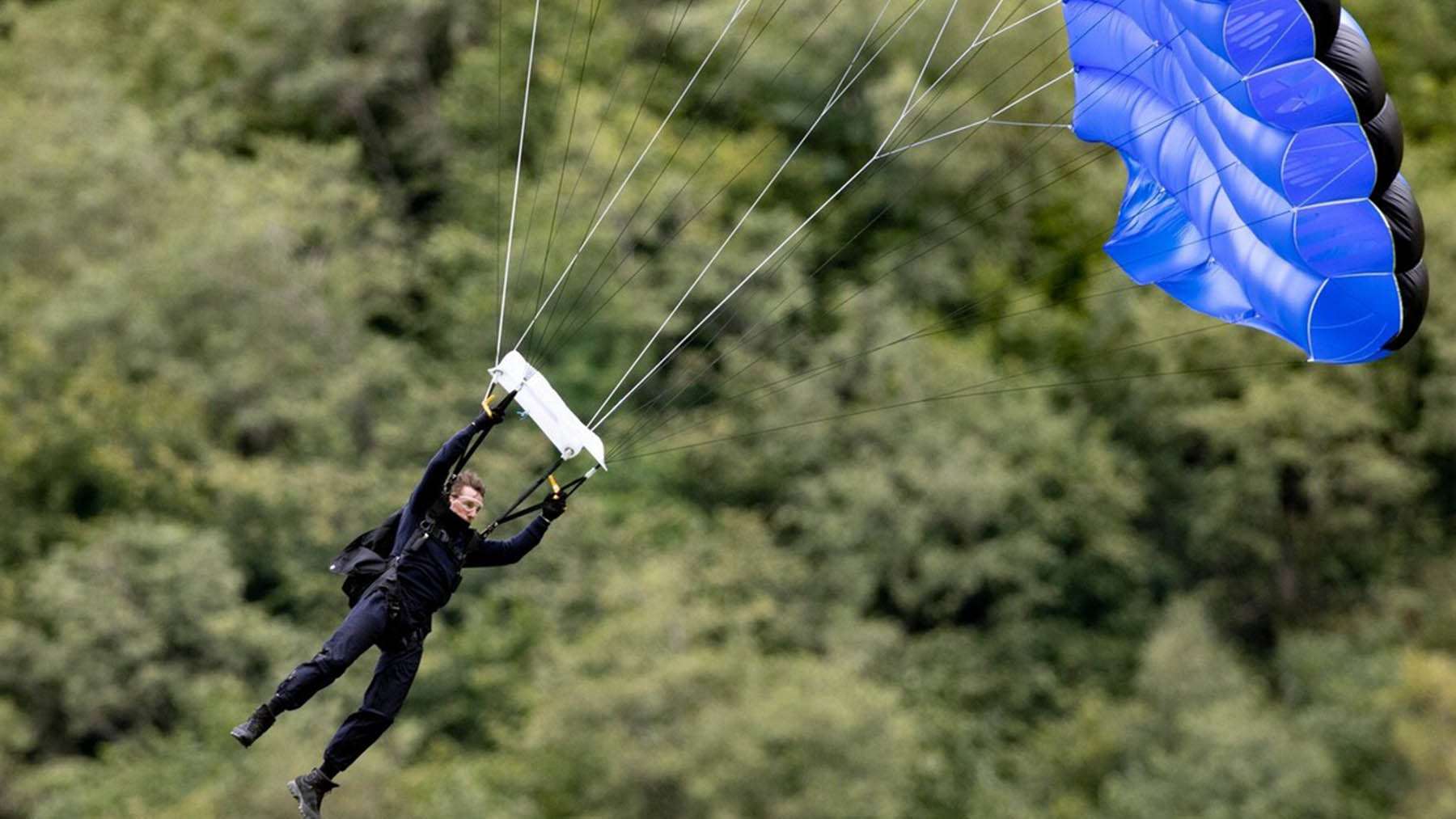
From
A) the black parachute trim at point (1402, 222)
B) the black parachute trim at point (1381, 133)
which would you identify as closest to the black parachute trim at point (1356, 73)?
the black parachute trim at point (1381, 133)

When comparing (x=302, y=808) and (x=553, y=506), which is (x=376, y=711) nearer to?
(x=302, y=808)

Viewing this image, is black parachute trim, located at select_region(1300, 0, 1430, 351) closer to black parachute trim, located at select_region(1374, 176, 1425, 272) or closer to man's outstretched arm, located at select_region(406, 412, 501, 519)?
black parachute trim, located at select_region(1374, 176, 1425, 272)

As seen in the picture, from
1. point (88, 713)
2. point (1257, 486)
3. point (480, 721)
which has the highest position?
point (88, 713)

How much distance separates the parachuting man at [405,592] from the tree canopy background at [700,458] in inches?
539

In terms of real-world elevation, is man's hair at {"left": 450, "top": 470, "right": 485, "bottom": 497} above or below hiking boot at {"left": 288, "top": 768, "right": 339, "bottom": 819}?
above

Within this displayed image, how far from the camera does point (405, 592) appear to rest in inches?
362

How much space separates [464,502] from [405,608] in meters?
0.53

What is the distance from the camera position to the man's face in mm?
9258

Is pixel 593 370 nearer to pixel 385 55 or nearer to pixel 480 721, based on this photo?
pixel 480 721

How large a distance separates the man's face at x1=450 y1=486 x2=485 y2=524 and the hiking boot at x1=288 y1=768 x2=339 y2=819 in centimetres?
128

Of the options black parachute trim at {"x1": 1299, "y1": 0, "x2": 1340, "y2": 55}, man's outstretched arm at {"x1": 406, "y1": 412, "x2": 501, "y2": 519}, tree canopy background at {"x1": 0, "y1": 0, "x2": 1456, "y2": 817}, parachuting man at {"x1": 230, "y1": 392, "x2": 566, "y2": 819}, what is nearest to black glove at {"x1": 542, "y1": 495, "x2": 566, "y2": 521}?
parachuting man at {"x1": 230, "y1": 392, "x2": 566, "y2": 819}

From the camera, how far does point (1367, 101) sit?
8.59 metres

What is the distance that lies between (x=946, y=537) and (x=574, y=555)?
210 inches

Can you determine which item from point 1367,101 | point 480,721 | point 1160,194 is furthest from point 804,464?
point 1367,101
